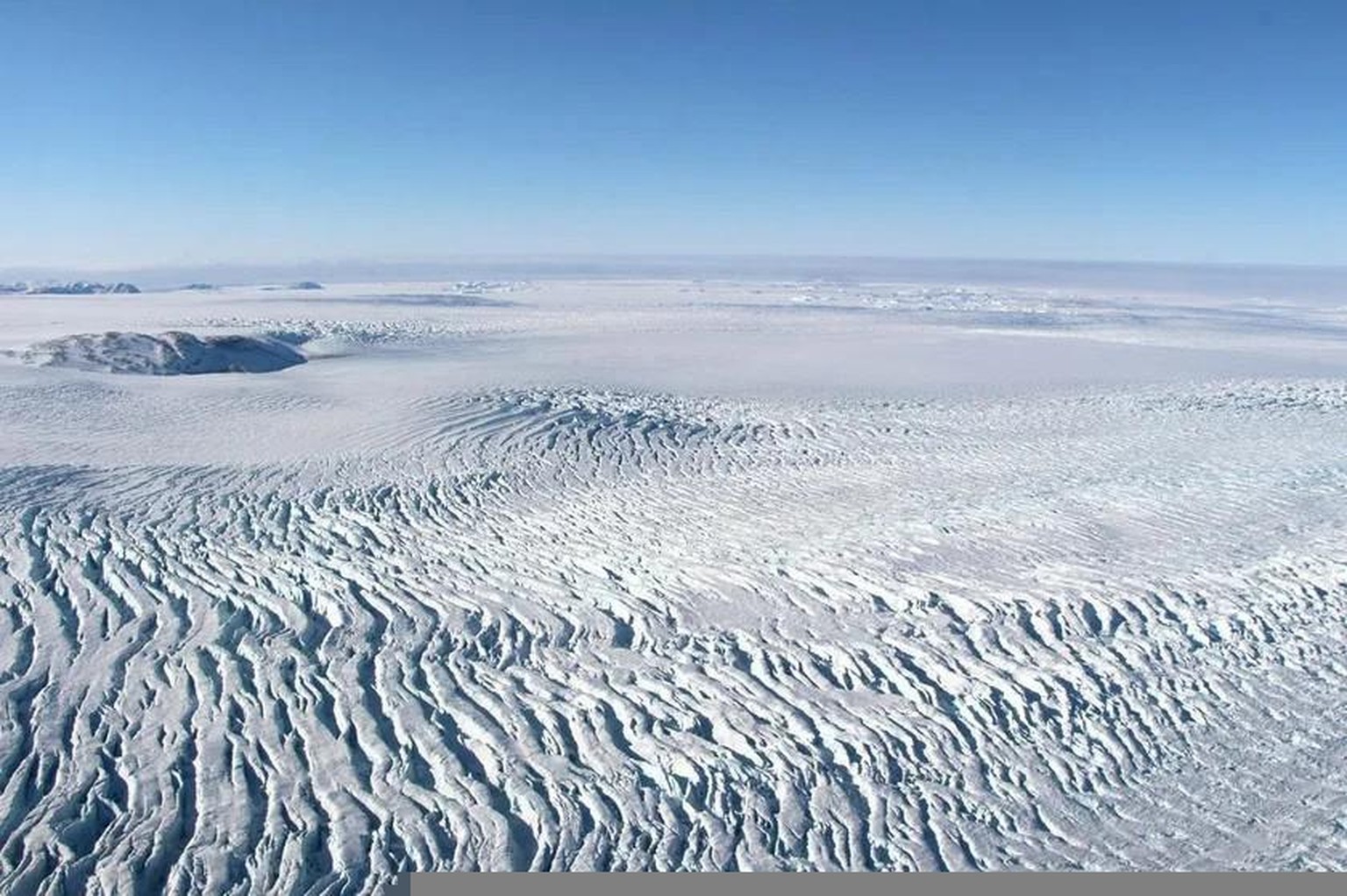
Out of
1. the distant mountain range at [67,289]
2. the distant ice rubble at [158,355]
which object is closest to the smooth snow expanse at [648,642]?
the distant ice rubble at [158,355]

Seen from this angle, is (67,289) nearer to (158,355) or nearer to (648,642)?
(158,355)

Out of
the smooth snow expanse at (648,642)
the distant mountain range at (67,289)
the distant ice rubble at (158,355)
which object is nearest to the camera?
the smooth snow expanse at (648,642)

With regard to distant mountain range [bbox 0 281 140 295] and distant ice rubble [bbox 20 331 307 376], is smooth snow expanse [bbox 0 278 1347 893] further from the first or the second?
distant mountain range [bbox 0 281 140 295]

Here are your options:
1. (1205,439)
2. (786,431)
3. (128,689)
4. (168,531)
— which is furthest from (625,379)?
(128,689)

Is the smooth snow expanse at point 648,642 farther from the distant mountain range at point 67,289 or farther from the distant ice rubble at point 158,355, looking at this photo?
the distant mountain range at point 67,289

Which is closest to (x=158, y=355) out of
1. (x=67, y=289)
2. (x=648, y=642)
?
(x=648, y=642)

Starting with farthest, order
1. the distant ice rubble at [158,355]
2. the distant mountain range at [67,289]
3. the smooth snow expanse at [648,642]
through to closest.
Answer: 1. the distant mountain range at [67,289]
2. the distant ice rubble at [158,355]
3. the smooth snow expanse at [648,642]
